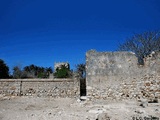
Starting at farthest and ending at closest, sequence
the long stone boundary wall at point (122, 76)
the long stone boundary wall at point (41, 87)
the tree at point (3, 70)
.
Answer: the tree at point (3, 70)
the long stone boundary wall at point (41, 87)
the long stone boundary wall at point (122, 76)

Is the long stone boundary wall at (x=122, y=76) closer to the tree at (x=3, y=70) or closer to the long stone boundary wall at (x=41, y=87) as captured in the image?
the long stone boundary wall at (x=41, y=87)

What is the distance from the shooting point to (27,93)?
12906 mm

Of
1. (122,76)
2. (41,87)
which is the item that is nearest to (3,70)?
(41,87)

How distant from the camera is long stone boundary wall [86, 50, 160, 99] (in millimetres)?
10703

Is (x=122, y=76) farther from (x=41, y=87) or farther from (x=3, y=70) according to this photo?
(x=3, y=70)

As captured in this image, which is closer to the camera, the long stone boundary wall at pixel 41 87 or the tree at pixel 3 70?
the long stone boundary wall at pixel 41 87

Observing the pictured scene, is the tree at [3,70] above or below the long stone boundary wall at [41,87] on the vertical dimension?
above

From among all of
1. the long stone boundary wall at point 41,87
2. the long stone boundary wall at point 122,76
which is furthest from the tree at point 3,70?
the long stone boundary wall at point 122,76

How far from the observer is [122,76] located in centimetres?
1092

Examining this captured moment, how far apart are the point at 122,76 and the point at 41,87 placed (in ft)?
18.2

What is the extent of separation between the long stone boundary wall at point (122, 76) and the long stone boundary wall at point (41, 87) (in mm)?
1934

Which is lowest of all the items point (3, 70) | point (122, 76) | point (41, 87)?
point (41, 87)

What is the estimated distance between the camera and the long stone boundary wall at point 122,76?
10703 mm

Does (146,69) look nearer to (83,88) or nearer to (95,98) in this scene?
(95,98)
